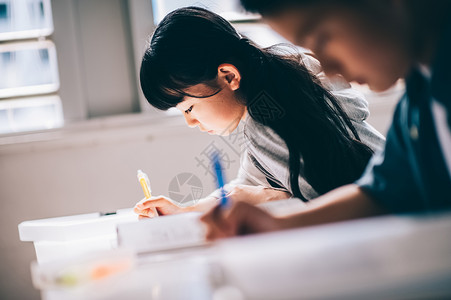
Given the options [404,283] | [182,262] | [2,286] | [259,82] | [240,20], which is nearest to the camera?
[404,283]

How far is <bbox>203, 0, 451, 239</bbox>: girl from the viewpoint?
0.39 meters

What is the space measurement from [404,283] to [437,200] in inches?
8.8

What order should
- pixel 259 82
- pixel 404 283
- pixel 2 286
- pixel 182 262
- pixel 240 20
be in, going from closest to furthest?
pixel 404 283, pixel 182 262, pixel 259 82, pixel 2 286, pixel 240 20

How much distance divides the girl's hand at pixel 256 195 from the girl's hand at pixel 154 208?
0.47ft

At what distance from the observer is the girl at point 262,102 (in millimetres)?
797

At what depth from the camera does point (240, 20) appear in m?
→ 1.32

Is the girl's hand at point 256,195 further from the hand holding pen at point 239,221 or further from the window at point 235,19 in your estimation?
the window at point 235,19

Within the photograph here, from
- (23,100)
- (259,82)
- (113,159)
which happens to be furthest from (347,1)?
(23,100)

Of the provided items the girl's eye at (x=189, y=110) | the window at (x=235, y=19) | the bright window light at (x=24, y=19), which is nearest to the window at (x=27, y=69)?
the bright window light at (x=24, y=19)

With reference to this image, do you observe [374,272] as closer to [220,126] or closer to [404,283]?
[404,283]

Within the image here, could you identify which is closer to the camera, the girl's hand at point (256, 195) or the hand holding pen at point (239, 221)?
the hand holding pen at point (239, 221)

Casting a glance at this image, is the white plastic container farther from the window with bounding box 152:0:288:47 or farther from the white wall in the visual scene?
the window with bounding box 152:0:288:47

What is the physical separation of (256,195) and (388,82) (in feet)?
1.45

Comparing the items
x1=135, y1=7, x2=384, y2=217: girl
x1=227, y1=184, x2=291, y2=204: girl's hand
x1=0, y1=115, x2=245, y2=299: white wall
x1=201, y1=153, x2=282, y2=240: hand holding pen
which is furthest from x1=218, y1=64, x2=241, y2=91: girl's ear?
x1=201, y1=153, x2=282, y2=240: hand holding pen
